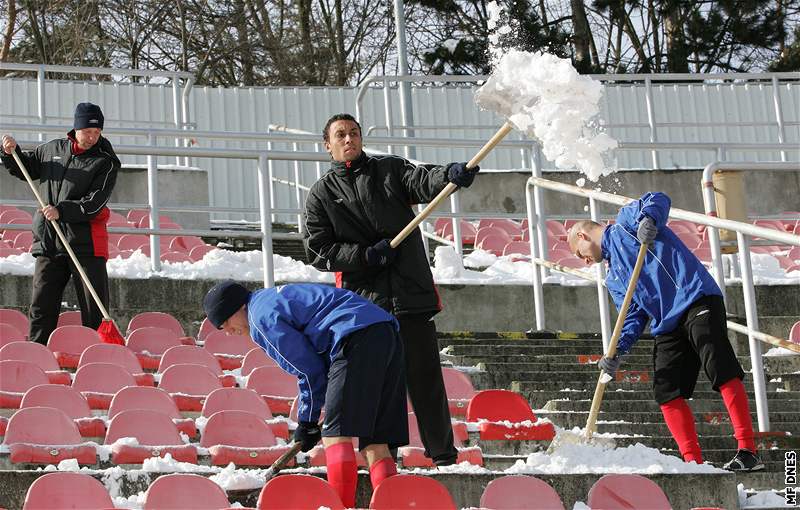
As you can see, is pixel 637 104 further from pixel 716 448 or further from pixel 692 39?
pixel 716 448

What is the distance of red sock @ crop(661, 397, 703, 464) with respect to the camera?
21.0 ft

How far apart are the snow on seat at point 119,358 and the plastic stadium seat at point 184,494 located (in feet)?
6.70

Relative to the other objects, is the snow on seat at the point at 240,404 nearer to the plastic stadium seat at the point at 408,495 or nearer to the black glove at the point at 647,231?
the plastic stadium seat at the point at 408,495

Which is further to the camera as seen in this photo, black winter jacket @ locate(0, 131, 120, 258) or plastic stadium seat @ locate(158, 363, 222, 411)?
black winter jacket @ locate(0, 131, 120, 258)

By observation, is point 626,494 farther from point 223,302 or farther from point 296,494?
point 223,302

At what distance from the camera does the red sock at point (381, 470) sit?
18.0 feet

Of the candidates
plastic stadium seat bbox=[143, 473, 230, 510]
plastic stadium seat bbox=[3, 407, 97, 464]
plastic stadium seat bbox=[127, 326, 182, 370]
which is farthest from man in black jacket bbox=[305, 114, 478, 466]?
plastic stadium seat bbox=[127, 326, 182, 370]

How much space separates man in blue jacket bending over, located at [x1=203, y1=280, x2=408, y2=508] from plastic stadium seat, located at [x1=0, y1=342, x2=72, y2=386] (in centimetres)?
176

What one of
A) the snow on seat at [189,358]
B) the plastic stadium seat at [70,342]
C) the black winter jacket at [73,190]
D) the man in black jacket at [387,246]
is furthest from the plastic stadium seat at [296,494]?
the black winter jacket at [73,190]

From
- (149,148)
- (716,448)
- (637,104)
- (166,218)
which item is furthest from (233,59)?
(716,448)

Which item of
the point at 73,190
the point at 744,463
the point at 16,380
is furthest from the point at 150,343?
the point at 744,463

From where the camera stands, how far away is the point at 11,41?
22016 millimetres

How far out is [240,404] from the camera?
257 inches

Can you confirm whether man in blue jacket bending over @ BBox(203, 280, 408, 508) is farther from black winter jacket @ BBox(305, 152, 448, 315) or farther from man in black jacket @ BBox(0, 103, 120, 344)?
man in black jacket @ BBox(0, 103, 120, 344)
